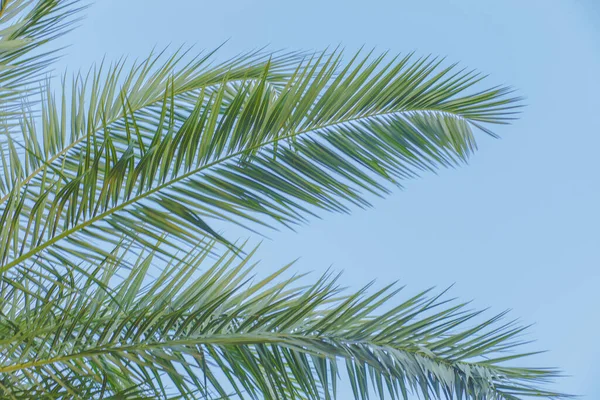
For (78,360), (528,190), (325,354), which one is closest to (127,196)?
(78,360)

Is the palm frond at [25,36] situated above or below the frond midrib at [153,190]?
above

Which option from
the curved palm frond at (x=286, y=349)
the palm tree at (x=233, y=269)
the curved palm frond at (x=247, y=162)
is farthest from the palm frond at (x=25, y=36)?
the curved palm frond at (x=286, y=349)

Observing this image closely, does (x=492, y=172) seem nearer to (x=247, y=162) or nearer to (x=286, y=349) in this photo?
(x=247, y=162)

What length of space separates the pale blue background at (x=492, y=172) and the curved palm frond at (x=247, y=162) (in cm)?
1037

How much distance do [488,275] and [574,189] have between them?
6.59 feet

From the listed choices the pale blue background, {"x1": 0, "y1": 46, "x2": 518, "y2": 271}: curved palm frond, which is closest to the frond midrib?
{"x1": 0, "y1": 46, "x2": 518, "y2": 271}: curved palm frond

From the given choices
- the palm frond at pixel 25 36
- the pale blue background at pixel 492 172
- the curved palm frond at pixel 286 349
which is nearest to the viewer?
the curved palm frond at pixel 286 349

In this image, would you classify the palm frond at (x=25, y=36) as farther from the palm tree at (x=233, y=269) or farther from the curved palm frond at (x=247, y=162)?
the curved palm frond at (x=247, y=162)

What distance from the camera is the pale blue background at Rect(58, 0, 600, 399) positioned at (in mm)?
11953

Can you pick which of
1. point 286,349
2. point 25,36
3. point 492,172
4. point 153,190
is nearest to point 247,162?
point 153,190

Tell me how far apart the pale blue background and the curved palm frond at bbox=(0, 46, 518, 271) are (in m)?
10.4

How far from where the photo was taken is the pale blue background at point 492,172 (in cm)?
1195

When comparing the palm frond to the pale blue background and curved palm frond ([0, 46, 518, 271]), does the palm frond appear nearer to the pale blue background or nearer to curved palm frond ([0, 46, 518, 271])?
curved palm frond ([0, 46, 518, 271])

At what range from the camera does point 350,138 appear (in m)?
1.38
